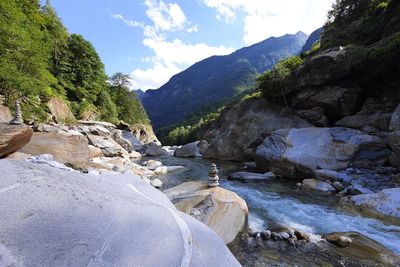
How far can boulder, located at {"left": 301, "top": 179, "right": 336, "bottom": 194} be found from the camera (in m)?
11.2

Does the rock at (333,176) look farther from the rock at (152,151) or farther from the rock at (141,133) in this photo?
the rock at (141,133)

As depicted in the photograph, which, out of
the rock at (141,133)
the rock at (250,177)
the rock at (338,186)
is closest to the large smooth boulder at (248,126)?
the rock at (250,177)

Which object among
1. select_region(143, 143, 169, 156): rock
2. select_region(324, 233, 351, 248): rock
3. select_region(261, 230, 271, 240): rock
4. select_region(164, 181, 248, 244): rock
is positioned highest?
select_region(164, 181, 248, 244): rock

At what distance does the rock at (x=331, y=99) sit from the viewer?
1797 centimetres

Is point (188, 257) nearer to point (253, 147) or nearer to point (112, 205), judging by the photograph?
point (112, 205)

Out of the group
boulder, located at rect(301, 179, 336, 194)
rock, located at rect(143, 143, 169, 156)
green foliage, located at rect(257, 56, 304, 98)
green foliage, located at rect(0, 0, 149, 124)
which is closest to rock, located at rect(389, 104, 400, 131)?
boulder, located at rect(301, 179, 336, 194)

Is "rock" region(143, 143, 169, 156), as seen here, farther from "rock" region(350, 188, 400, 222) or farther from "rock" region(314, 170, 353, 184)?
"rock" region(350, 188, 400, 222)

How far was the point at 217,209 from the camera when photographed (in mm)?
6078

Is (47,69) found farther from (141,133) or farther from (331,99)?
(331,99)

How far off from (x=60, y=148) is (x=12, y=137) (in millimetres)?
2318

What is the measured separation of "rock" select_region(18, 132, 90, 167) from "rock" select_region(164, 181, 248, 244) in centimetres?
525

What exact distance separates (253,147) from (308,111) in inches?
206

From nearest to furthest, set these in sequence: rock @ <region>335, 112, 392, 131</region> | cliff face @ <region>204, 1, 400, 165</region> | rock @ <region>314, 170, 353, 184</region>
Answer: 1. rock @ <region>314, 170, 353, 184</region>
2. rock @ <region>335, 112, 392, 131</region>
3. cliff face @ <region>204, 1, 400, 165</region>

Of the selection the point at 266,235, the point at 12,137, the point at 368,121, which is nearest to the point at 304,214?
the point at 266,235
